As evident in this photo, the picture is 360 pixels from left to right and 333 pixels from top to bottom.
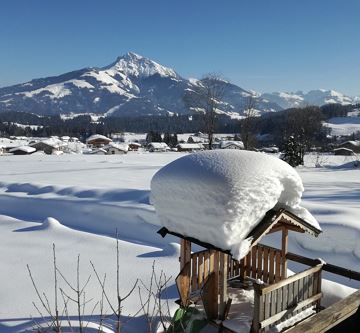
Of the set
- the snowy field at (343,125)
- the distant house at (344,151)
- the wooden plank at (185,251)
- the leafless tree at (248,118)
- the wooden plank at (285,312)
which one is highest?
the snowy field at (343,125)

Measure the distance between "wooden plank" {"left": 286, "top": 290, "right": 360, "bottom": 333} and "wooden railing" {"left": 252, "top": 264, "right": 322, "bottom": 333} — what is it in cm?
58

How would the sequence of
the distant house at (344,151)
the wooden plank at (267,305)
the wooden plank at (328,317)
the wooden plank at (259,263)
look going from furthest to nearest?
the distant house at (344,151) < the wooden plank at (259,263) < the wooden plank at (267,305) < the wooden plank at (328,317)

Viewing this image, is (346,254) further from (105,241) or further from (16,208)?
(16,208)

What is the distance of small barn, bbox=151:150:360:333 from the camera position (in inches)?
195

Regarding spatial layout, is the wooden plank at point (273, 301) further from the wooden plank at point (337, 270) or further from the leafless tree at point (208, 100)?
the leafless tree at point (208, 100)

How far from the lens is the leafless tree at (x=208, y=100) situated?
96.9ft

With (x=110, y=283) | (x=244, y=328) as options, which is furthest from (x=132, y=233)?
(x=244, y=328)

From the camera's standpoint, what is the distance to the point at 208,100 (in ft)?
96.9

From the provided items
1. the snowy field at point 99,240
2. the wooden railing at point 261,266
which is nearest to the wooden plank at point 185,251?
the wooden railing at point 261,266

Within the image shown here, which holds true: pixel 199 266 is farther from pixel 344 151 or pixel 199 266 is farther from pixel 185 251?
pixel 344 151

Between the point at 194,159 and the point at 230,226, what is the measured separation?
3.86 ft

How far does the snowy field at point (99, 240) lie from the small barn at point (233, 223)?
111cm

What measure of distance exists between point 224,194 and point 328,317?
7.10 feet

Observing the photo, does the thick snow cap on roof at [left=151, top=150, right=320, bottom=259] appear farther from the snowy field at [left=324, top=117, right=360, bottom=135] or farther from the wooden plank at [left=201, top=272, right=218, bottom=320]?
A: the snowy field at [left=324, top=117, right=360, bottom=135]
